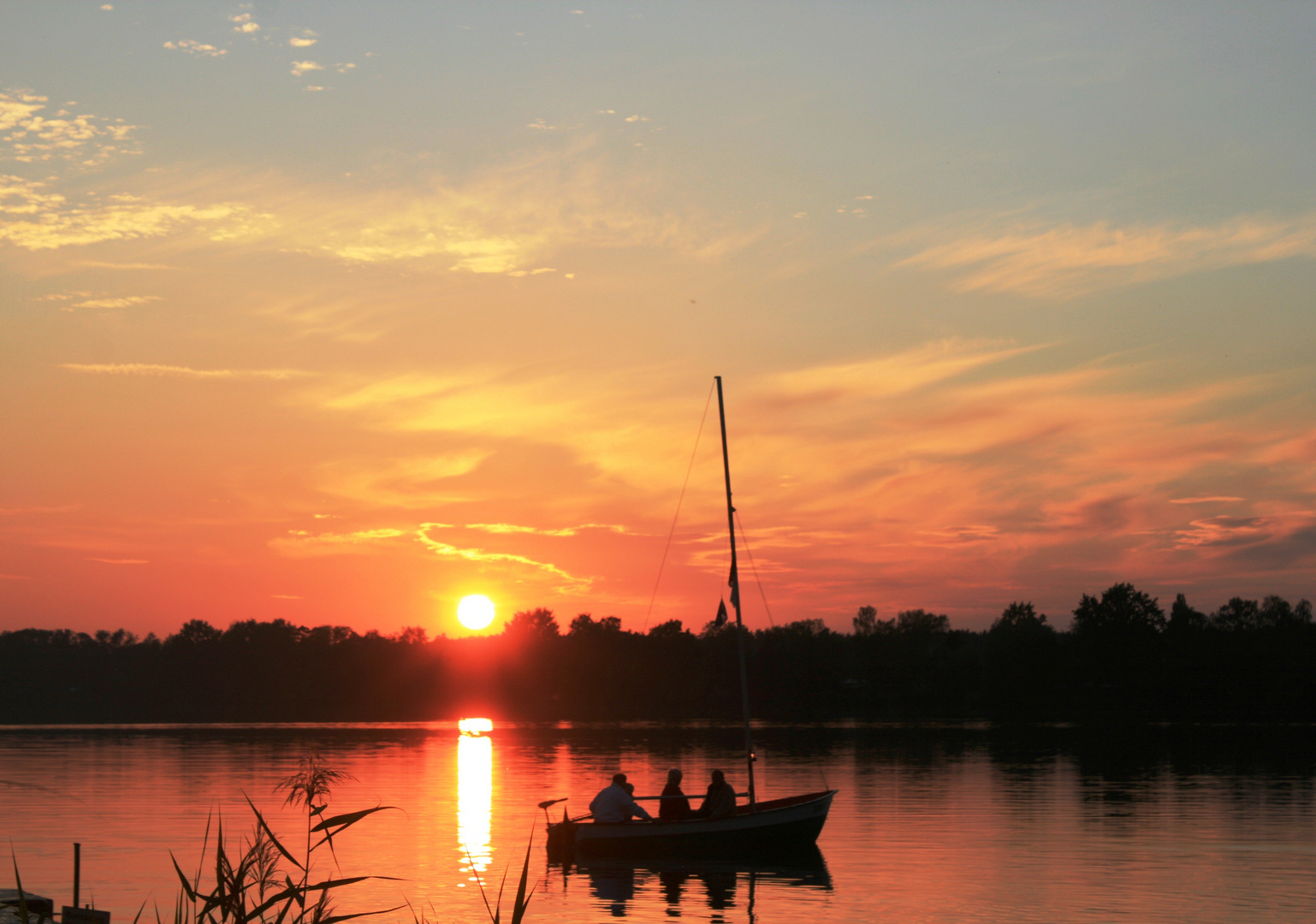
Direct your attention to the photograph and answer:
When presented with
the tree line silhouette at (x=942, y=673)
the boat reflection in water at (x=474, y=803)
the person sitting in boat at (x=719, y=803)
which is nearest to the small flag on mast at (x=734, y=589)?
the person sitting in boat at (x=719, y=803)

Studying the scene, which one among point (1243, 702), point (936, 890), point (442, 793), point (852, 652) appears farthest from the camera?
point (852, 652)

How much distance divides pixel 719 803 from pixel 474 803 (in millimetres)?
23974

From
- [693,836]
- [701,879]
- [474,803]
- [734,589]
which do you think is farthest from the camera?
[474,803]

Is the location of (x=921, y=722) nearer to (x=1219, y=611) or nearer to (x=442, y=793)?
(x=1219, y=611)

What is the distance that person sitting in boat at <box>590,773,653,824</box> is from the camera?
35.1 meters

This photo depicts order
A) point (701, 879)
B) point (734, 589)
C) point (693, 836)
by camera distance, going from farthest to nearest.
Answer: point (734, 589), point (693, 836), point (701, 879)

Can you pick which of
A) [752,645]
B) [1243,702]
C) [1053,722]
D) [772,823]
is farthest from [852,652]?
[772,823]

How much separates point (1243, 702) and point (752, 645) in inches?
2647

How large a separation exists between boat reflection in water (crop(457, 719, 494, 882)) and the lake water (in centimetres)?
22

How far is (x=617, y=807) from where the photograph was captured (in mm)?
35250

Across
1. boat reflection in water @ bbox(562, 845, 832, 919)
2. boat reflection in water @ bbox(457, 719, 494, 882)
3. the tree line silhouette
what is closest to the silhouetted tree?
the tree line silhouette

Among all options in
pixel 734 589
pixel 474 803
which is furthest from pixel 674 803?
pixel 474 803

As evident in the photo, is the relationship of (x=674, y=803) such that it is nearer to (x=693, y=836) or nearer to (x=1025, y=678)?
(x=693, y=836)

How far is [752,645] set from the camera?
7180 inches
